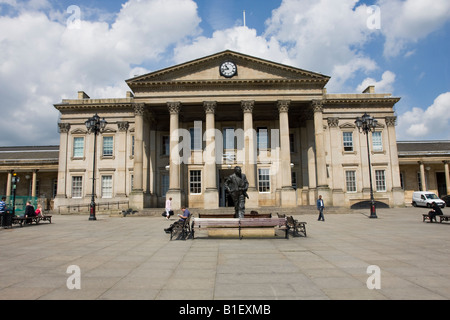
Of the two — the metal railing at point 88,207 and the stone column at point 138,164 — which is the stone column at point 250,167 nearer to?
the stone column at point 138,164

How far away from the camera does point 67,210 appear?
33156 millimetres

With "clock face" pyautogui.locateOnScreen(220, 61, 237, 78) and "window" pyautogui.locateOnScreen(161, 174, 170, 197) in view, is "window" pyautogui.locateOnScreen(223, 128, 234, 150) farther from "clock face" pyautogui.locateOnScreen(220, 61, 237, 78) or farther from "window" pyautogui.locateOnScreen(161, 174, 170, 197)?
"window" pyautogui.locateOnScreen(161, 174, 170, 197)

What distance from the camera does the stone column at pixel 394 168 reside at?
109 feet

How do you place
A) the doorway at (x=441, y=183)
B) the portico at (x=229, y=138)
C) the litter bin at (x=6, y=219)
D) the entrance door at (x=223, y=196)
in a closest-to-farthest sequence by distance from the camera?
1. the litter bin at (x=6, y=219)
2. the portico at (x=229, y=138)
3. the entrance door at (x=223, y=196)
4. the doorway at (x=441, y=183)

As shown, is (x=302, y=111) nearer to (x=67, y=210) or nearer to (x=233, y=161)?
(x=233, y=161)

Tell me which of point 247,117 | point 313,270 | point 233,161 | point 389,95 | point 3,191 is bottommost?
point 313,270

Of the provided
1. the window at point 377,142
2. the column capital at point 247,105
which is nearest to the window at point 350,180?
the window at point 377,142

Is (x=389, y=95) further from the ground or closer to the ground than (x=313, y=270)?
further from the ground

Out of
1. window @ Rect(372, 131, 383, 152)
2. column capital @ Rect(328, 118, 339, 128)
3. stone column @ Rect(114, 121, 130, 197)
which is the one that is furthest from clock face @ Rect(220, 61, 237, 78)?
window @ Rect(372, 131, 383, 152)

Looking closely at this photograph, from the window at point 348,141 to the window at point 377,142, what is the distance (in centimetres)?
262

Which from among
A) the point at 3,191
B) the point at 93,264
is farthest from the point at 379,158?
the point at 3,191

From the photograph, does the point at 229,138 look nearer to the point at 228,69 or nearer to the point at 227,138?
the point at 227,138
